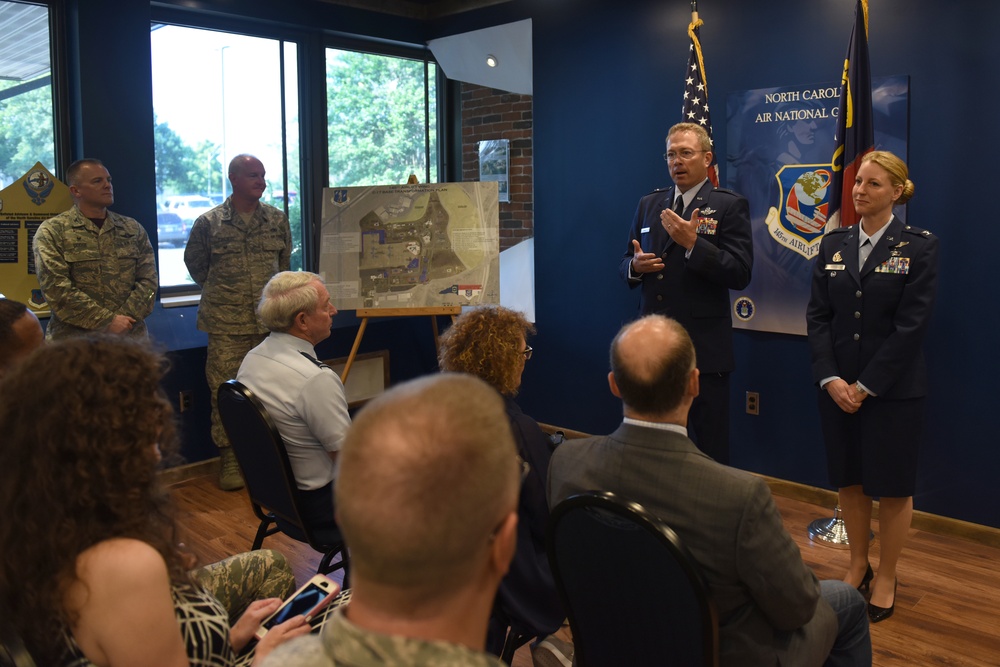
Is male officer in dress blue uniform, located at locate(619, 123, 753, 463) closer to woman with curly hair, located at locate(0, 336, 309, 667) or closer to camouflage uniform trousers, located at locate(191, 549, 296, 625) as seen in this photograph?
camouflage uniform trousers, located at locate(191, 549, 296, 625)

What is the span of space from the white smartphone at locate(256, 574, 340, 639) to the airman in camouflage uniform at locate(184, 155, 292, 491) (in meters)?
2.86

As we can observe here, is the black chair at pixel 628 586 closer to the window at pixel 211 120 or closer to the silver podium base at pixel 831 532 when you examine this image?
the silver podium base at pixel 831 532

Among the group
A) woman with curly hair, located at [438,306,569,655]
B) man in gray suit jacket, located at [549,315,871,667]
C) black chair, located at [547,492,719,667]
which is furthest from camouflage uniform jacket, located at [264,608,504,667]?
woman with curly hair, located at [438,306,569,655]

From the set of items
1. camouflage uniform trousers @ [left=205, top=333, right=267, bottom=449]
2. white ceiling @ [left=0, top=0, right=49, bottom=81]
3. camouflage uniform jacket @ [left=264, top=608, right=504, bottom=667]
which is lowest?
camouflage uniform trousers @ [left=205, top=333, right=267, bottom=449]

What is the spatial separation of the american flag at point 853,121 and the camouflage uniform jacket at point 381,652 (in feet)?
10.3

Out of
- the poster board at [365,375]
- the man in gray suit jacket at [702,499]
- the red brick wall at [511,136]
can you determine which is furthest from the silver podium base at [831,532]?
the poster board at [365,375]

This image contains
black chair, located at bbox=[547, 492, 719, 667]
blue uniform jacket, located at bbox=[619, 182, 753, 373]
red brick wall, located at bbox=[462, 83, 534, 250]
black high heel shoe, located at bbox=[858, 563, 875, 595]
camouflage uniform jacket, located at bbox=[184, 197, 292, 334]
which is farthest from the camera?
red brick wall, located at bbox=[462, 83, 534, 250]

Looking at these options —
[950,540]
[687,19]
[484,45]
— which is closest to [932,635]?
[950,540]

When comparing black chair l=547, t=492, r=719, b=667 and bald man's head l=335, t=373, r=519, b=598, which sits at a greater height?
bald man's head l=335, t=373, r=519, b=598

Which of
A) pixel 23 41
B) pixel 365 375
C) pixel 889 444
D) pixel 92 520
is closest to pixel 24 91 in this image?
pixel 23 41

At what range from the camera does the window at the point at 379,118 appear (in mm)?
5582

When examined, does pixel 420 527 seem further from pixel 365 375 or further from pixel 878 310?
pixel 365 375

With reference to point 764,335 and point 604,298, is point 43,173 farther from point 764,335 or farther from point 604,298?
point 764,335

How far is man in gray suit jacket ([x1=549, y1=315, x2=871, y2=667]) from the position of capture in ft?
5.05
